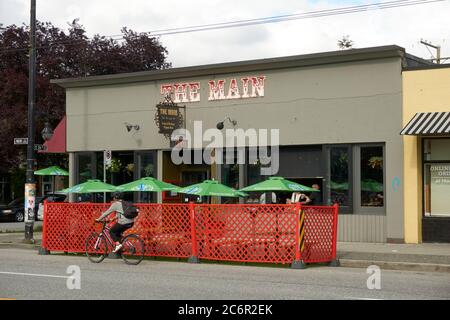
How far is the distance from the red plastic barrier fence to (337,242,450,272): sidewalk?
2.85ft

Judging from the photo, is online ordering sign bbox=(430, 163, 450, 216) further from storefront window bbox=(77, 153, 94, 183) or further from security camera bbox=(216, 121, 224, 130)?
storefront window bbox=(77, 153, 94, 183)

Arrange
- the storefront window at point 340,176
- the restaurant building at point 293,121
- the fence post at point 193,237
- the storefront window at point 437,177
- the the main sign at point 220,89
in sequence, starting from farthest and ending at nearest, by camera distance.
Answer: the the main sign at point 220,89 < the storefront window at point 340,176 < the restaurant building at point 293,121 < the storefront window at point 437,177 < the fence post at point 193,237

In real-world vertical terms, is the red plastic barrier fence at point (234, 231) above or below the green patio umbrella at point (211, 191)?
below

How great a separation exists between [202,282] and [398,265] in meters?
5.25

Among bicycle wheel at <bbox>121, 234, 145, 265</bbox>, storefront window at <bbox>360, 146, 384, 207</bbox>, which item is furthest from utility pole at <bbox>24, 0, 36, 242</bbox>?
storefront window at <bbox>360, 146, 384, 207</bbox>

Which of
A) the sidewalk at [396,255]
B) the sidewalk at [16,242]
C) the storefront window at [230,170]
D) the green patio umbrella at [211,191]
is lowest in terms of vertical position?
the sidewalk at [16,242]

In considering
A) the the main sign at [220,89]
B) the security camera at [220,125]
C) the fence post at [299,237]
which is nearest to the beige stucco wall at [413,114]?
the the main sign at [220,89]

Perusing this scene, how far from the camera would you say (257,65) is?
74.2 ft

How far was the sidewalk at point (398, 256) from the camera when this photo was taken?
15375 mm

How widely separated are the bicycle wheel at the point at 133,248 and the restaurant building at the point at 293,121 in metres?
7.33

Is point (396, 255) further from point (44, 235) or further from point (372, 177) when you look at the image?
point (44, 235)

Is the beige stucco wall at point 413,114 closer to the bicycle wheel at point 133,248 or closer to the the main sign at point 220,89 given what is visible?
the the main sign at point 220,89
